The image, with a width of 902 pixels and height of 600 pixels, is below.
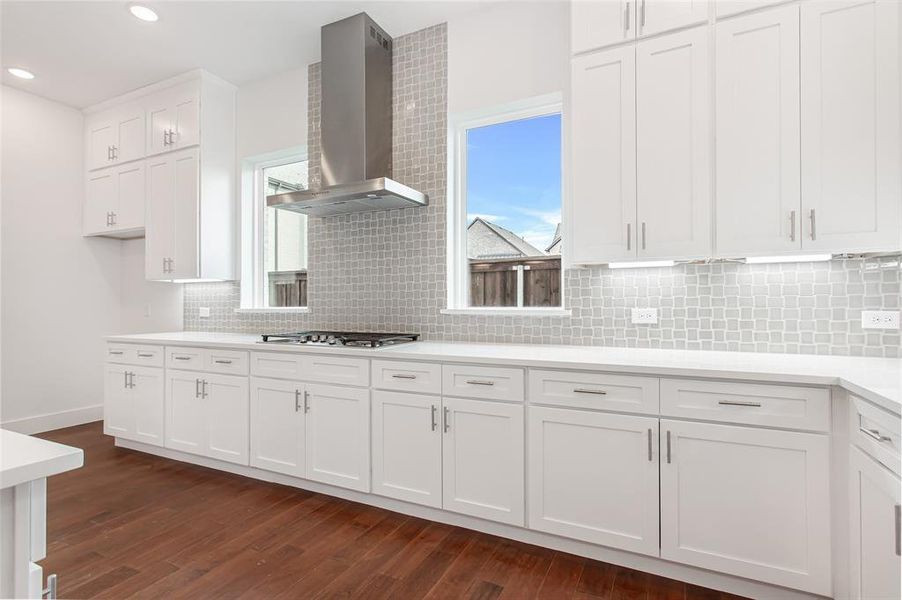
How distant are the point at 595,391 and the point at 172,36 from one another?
3.59 meters

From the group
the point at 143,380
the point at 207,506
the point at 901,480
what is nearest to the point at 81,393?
the point at 143,380

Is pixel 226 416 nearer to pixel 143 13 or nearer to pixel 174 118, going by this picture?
pixel 174 118

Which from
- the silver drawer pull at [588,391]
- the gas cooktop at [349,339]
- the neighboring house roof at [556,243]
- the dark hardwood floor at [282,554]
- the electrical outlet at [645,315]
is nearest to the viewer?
the dark hardwood floor at [282,554]

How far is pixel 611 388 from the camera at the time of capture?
1.95 m

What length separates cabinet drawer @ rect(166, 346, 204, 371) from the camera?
3133 mm

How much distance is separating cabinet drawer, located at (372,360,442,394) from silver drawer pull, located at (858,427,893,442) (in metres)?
1.62

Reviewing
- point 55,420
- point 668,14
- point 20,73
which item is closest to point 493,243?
point 668,14

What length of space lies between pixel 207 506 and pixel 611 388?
2302 mm

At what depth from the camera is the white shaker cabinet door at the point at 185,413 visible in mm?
Result: 3123

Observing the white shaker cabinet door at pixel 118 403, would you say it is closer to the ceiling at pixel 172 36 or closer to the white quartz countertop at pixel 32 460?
the ceiling at pixel 172 36

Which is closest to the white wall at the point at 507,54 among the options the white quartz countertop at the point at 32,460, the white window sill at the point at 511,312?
the white window sill at the point at 511,312

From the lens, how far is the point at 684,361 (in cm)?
197

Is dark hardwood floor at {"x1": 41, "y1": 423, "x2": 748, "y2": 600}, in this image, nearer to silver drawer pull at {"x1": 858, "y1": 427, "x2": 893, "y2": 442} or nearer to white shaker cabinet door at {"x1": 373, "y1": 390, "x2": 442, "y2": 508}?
white shaker cabinet door at {"x1": 373, "y1": 390, "x2": 442, "y2": 508}

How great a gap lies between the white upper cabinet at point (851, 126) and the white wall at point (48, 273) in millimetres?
5564
